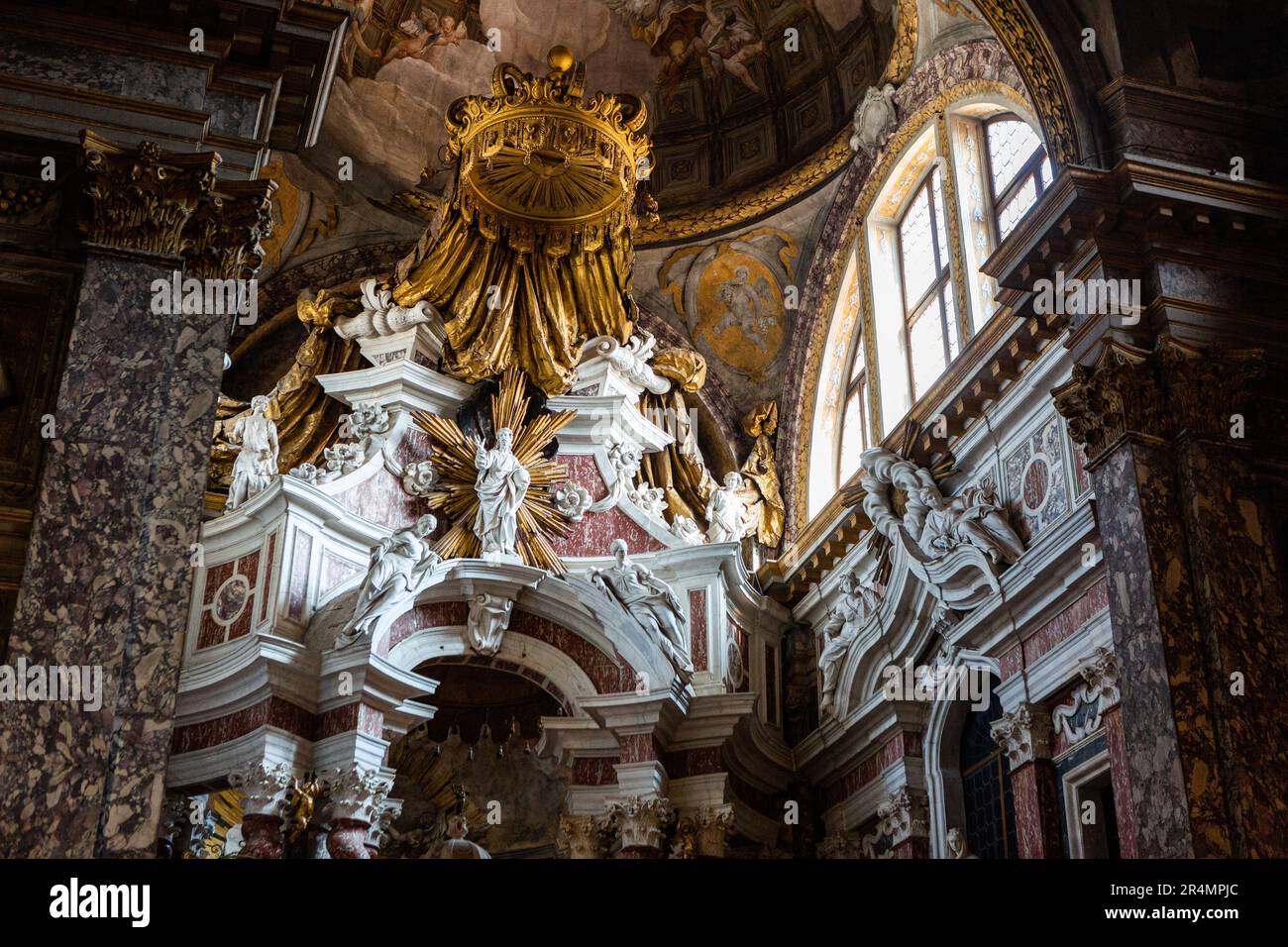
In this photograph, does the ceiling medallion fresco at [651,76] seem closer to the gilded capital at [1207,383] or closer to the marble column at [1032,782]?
the gilded capital at [1207,383]

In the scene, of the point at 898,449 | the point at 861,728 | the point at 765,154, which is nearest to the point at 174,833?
the point at 861,728

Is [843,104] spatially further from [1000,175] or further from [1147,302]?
[1147,302]

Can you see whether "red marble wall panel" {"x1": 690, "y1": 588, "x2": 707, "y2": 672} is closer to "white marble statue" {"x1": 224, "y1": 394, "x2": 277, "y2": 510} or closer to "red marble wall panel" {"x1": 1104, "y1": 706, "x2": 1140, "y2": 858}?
"white marble statue" {"x1": 224, "y1": 394, "x2": 277, "y2": 510}

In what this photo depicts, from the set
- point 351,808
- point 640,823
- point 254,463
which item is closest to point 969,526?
point 640,823

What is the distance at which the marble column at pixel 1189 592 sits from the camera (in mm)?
8797

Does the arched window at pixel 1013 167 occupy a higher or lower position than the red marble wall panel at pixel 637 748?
higher

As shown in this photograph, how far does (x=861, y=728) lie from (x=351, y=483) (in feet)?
16.1

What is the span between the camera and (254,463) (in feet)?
46.3

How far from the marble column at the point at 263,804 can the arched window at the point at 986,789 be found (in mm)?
5278

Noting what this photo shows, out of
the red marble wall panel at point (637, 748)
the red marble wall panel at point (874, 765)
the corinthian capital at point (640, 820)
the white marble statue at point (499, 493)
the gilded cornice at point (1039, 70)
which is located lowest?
the corinthian capital at point (640, 820)

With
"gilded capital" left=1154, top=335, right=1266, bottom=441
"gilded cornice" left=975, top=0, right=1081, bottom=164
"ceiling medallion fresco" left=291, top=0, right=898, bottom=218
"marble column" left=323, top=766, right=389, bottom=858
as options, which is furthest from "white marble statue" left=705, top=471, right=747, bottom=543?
"gilded capital" left=1154, top=335, right=1266, bottom=441

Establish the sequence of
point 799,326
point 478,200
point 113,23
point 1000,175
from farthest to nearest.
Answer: point 799,326
point 478,200
point 1000,175
point 113,23

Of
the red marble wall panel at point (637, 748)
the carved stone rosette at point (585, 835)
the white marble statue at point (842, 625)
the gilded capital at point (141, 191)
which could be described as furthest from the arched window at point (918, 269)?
the gilded capital at point (141, 191)
